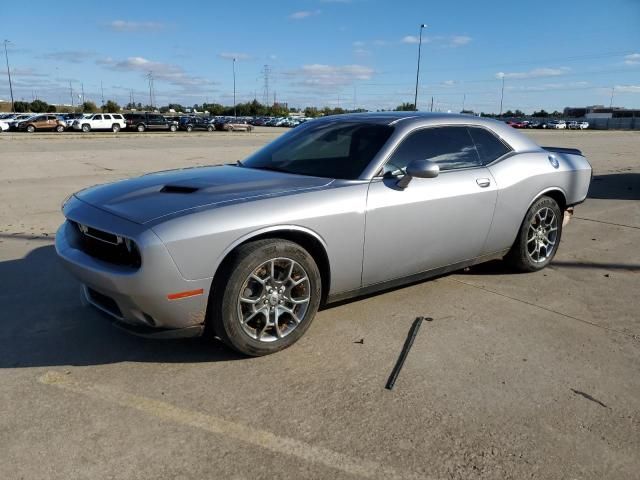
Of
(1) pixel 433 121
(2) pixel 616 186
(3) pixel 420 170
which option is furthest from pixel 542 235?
(2) pixel 616 186

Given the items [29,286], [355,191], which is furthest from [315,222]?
[29,286]

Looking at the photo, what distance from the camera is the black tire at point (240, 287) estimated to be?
3082 mm

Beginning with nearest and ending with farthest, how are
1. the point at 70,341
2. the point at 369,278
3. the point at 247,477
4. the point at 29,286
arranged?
the point at 247,477 → the point at 70,341 → the point at 369,278 → the point at 29,286

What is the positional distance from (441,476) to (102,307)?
7.17ft

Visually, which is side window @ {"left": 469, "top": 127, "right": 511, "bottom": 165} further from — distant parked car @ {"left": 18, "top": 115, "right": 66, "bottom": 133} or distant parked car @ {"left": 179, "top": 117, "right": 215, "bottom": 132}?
distant parked car @ {"left": 179, "top": 117, "right": 215, "bottom": 132}

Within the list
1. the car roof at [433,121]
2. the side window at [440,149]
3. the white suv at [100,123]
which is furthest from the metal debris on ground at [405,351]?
the white suv at [100,123]

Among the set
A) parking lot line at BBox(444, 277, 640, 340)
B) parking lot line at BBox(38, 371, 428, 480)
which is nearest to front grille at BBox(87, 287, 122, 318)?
parking lot line at BBox(38, 371, 428, 480)

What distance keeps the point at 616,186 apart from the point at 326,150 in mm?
9566

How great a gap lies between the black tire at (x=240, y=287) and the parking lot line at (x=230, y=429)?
0.55m

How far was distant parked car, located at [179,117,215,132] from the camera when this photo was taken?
4750cm

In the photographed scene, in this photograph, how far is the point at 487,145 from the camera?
4629 mm

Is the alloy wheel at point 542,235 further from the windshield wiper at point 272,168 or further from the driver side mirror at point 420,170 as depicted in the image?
the windshield wiper at point 272,168

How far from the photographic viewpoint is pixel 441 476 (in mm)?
2312

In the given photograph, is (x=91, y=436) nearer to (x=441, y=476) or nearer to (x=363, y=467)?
(x=363, y=467)
